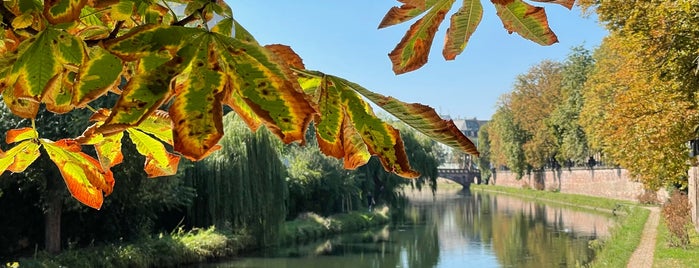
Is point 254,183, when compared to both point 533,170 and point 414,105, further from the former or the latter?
point 533,170

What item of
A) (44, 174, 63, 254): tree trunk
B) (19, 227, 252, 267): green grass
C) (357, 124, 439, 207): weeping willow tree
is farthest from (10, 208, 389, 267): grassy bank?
(357, 124, 439, 207): weeping willow tree

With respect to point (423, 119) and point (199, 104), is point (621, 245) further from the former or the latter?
point (199, 104)

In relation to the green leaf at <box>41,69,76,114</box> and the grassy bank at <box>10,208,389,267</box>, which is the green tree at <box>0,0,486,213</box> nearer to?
the green leaf at <box>41,69,76,114</box>

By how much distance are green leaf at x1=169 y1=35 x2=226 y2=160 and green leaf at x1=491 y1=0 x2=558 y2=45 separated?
40 centimetres

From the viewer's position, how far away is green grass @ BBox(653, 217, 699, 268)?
38.4ft

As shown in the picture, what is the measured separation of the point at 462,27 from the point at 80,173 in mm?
599

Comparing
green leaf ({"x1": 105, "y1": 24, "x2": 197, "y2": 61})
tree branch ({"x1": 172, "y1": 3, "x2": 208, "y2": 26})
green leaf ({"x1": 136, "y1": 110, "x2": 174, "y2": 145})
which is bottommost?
green leaf ({"x1": 136, "y1": 110, "x2": 174, "y2": 145})

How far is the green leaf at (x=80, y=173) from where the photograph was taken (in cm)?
92

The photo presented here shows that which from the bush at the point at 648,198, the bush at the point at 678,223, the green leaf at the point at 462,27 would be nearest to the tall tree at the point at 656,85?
the bush at the point at 678,223

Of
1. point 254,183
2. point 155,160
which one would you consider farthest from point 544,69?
point 155,160

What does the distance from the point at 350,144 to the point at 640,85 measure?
12358 millimetres

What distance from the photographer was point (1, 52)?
2.26ft

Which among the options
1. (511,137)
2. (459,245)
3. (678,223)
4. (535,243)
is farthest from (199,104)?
(511,137)

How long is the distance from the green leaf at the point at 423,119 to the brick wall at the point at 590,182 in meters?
27.3
